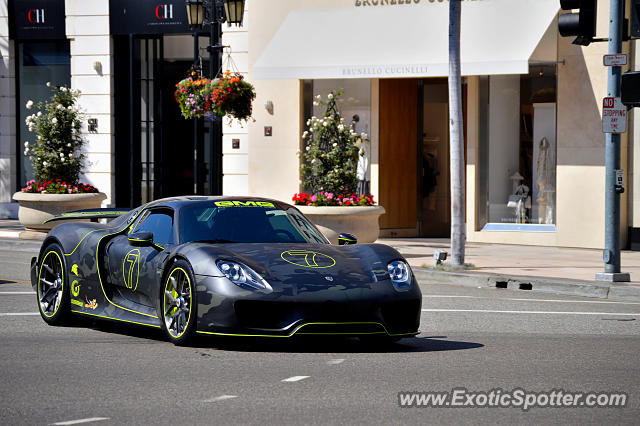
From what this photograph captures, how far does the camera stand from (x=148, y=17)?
2709cm

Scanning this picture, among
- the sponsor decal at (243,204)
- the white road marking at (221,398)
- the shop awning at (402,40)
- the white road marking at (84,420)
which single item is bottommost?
the white road marking at (221,398)

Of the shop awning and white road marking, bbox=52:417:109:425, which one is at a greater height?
the shop awning

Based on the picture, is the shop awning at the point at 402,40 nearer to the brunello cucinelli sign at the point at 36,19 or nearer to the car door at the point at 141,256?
the brunello cucinelli sign at the point at 36,19

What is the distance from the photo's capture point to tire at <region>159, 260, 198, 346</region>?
28.5ft

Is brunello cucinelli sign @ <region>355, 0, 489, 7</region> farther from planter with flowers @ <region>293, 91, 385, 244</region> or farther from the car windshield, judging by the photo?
the car windshield

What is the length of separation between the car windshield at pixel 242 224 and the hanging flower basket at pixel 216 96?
9.90m

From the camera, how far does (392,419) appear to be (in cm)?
626

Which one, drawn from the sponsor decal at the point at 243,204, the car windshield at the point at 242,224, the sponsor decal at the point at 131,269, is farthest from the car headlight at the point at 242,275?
the sponsor decal at the point at 243,204

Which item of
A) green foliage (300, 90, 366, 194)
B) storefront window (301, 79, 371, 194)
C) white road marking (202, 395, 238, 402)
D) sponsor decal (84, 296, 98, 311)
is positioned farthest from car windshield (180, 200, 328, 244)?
storefront window (301, 79, 371, 194)

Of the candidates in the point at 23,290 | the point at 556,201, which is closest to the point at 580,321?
the point at 23,290

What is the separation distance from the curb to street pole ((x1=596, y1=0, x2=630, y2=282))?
425 millimetres

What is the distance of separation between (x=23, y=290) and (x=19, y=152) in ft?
52.6

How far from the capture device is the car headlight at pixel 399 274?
8.92 m

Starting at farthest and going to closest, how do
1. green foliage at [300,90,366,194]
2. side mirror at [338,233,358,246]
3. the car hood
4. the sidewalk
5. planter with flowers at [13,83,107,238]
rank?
planter with flowers at [13,83,107,238] < green foliage at [300,90,366,194] < the sidewalk < side mirror at [338,233,358,246] < the car hood
